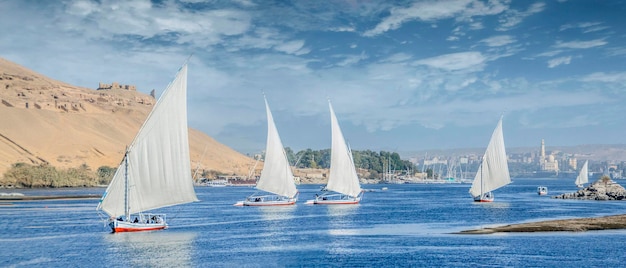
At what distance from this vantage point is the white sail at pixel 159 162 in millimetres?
52094

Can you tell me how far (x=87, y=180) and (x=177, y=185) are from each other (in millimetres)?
137853

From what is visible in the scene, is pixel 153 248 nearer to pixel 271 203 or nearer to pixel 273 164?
pixel 273 164

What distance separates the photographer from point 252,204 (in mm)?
96750

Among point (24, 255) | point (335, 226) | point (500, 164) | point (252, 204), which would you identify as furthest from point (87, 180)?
point (24, 255)

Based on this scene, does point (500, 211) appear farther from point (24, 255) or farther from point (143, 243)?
point (24, 255)

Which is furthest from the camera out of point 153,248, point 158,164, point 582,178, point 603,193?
point 582,178

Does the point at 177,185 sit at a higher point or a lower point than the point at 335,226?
higher

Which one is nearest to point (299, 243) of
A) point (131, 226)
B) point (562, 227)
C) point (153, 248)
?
point (153, 248)

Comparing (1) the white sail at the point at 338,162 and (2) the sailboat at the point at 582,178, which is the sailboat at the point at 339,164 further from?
(2) the sailboat at the point at 582,178

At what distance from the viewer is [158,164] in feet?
172

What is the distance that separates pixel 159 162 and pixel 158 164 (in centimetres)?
16

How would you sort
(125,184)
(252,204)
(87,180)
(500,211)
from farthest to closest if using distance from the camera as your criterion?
1. (87,180)
2. (252,204)
3. (500,211)
4. (125,184)

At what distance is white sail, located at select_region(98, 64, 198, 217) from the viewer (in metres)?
52.1

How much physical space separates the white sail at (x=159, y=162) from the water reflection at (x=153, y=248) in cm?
237
